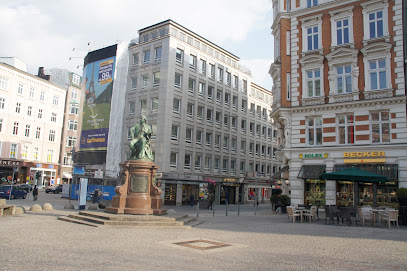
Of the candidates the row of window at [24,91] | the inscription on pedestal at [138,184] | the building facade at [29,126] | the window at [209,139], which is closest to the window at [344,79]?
the inscription on pedestal at [138,184]

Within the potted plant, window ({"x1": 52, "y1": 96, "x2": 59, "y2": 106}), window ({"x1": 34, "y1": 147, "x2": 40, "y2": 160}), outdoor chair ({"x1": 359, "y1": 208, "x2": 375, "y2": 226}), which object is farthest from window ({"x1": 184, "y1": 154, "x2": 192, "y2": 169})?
window ({"x1": 52, "y1": 96, "x2": 59, "y2": 106})

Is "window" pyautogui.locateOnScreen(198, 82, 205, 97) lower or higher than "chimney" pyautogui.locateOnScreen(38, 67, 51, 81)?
lower

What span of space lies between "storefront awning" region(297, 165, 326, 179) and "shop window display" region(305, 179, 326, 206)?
0.89 metres

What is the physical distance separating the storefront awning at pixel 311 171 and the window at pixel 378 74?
6.98 meters

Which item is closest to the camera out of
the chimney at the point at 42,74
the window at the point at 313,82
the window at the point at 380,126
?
the window at the point at 380,126

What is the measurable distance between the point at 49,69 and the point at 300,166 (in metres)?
60.1

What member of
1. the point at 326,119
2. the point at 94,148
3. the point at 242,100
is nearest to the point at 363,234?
the point at 326,119

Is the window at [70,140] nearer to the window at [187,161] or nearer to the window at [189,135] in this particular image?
the window at [189,135]

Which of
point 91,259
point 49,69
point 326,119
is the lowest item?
point 91,259

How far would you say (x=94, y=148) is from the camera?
47.2 m

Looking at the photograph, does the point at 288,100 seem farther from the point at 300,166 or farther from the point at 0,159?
the point at 0,159

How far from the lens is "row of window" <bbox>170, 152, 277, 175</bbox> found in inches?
1699

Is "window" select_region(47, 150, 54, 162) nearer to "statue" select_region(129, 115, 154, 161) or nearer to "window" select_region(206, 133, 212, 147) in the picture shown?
"window" select_region(206, 133, 212, 147)

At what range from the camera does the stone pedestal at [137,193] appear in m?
17.2
